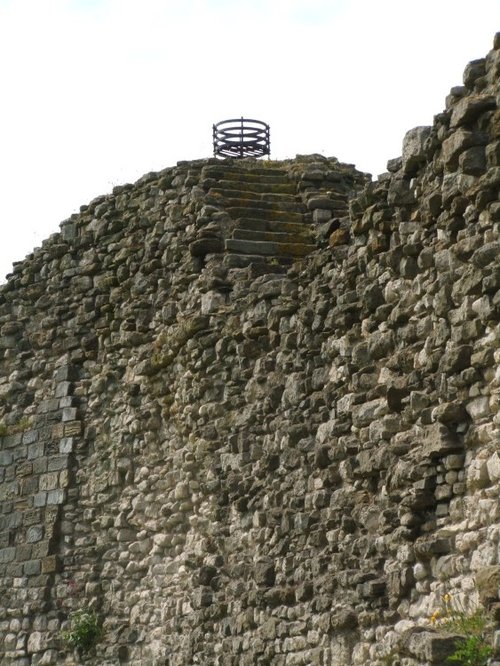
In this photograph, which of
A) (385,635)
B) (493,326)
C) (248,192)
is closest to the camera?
(493,326)

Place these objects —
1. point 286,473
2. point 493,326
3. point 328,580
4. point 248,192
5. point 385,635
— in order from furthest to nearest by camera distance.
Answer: point 248,192 → point 286,473 → point 328,580 → point 385,635 → point 493,326

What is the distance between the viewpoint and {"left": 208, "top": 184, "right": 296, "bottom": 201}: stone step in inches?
581

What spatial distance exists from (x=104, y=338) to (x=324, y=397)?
4.20 metres

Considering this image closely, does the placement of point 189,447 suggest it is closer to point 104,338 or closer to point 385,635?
point 104,338

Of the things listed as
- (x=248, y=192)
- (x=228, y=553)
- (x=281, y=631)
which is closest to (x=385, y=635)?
(x=281, y=631)

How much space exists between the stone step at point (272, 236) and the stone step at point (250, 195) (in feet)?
1.64

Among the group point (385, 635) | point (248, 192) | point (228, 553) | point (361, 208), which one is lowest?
point (385, 635)

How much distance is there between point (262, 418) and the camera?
1276 centimetres

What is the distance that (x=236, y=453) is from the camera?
515 inches

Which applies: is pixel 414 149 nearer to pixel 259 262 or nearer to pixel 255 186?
pixel 259 262

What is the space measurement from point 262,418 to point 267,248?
201 cm

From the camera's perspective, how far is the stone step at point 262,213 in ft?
47.8

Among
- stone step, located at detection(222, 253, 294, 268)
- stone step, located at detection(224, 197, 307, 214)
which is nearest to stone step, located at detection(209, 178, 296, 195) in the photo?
stone step, located at detection(224, 197, 307, 214)

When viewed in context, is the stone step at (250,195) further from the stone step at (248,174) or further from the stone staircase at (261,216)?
the stone step at (248,174)
